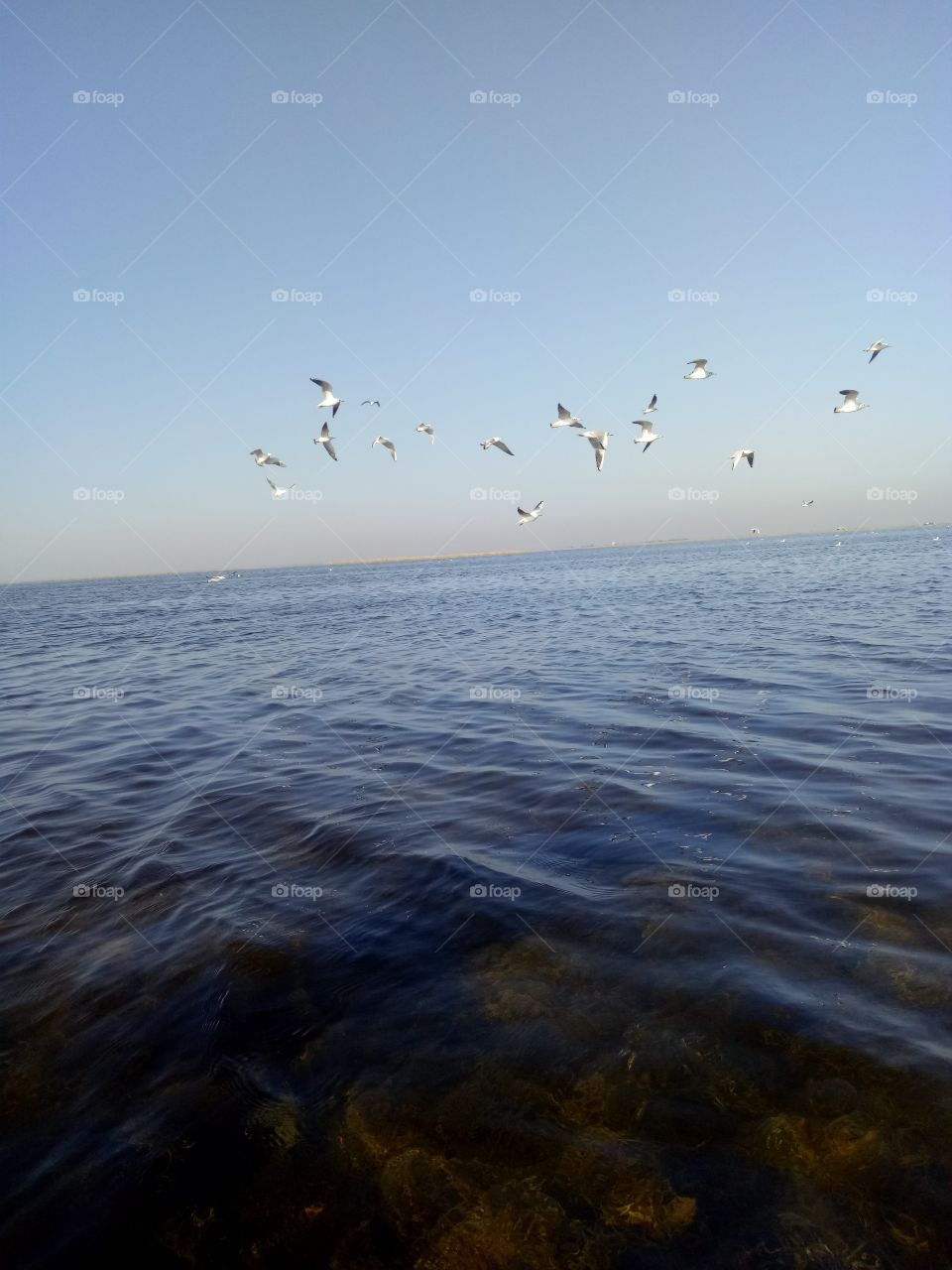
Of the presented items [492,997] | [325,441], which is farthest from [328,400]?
[492,997]

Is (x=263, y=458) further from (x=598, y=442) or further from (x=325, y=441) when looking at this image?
(x=598, y=442)

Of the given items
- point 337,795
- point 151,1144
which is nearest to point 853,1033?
point 151,1144

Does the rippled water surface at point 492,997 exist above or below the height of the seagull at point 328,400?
below

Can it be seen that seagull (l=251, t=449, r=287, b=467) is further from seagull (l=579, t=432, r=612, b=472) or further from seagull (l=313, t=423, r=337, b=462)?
seagull (l=579, t=432, r=612, b=472)

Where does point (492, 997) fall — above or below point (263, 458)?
below

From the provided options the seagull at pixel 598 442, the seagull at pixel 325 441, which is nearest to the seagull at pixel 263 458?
the seagull at pixel 325 441

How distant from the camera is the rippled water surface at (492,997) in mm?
3338

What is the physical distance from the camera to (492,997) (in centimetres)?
488

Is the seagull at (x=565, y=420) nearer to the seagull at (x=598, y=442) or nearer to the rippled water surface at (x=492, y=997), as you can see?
the seagull at (x=598, y=442)

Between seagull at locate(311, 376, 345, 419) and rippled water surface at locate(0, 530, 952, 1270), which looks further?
seagull at locate(311, 376, 345, 419)

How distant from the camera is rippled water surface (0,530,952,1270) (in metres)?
3.34

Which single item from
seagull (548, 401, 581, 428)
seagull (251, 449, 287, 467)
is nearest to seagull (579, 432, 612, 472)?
seagull (548, 401, 581, 428)

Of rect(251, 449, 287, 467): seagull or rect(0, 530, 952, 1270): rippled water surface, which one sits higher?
rect(251, 449, 287, 467): seagull

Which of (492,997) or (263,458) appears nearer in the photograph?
(492,997)
